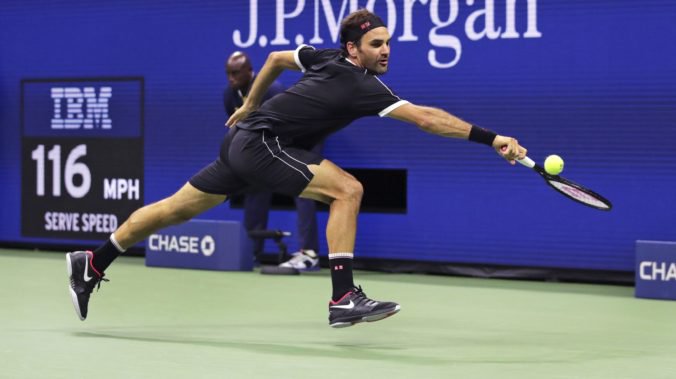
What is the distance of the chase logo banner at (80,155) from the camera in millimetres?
10594

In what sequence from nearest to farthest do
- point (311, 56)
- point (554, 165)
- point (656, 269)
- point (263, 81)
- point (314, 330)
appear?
point (314, 330)
point (554, 165)
point (311, 56)
point (263, 81)
point (656, 269)

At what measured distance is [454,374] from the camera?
5121 mm

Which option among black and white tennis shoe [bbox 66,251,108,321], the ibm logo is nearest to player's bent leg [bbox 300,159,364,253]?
black and white tennis shoe [bbox 66,251,108,321]

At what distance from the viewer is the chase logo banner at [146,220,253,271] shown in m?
9.50

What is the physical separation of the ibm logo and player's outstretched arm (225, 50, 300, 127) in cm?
408

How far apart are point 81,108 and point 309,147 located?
4622 mm

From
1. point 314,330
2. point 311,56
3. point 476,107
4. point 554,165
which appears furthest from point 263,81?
point 476,107

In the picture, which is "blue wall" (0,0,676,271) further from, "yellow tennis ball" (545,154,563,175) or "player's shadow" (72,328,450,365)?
"player's shadow" (72,328,450,365)

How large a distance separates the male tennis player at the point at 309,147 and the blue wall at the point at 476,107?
107 inches

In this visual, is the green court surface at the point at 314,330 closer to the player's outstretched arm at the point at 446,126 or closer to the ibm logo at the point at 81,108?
the player's outstretched arm at the point at 446,126

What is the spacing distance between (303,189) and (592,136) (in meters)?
3.18

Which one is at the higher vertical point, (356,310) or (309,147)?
(309,147)

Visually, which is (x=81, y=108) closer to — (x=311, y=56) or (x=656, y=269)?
(x=311, y=56)

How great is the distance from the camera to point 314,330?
6473 mm
